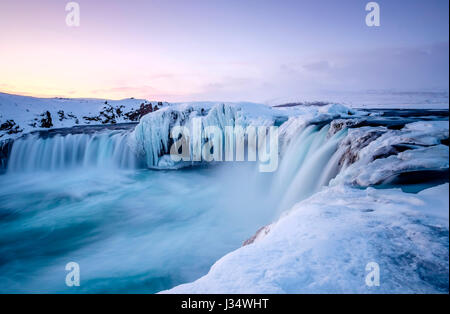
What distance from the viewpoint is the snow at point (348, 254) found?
5.57 ft

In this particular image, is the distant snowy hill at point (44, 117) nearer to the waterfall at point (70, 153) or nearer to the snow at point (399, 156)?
the waterfall at point (70, 153)

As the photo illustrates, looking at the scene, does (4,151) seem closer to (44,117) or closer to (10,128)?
(10,128)

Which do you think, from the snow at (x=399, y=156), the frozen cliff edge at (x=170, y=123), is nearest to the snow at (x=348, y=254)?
the snow at (x=399, y=156)

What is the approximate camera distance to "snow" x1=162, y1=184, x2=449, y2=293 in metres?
1.70

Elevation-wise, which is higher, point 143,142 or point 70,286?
point 143,142

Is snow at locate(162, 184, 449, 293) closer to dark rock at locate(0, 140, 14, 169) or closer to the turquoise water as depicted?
the turquoise water

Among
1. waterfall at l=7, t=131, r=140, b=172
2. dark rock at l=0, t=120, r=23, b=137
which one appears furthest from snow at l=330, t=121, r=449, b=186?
dark rock at l=0, t=120, r=23, b=137

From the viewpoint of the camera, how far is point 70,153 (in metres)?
14.2

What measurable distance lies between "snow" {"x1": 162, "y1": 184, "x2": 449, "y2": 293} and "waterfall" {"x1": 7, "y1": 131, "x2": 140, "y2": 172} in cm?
1286

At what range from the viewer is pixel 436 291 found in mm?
1635

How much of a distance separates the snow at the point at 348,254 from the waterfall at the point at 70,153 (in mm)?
12858
